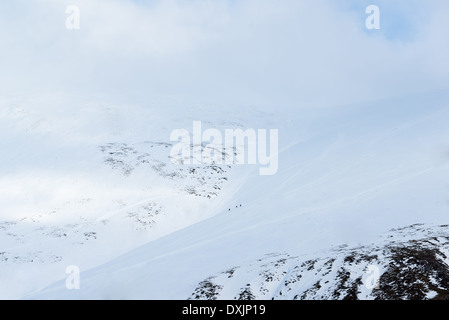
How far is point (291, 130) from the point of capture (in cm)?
7725

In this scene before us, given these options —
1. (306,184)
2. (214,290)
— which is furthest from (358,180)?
(214,290)

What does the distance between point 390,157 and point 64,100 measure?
2737 inches

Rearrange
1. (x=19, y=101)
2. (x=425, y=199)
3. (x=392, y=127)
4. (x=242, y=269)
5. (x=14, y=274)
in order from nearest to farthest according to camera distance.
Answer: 1. (x=242, y=269)
2. (x=14, y=274)
3. (x=425, y=199)
4. (x=392, y=127)
5. (x=19, y=101)

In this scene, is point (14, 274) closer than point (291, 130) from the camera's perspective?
Yes

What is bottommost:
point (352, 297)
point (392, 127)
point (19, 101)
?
point (352, 297)

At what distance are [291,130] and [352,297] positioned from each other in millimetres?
60426

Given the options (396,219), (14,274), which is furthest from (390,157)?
(14,274)

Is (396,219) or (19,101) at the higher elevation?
(19,101)

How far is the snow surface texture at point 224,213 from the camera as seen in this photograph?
74.1 ft

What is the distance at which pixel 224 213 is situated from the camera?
41.6m

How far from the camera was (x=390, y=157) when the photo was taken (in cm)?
4997

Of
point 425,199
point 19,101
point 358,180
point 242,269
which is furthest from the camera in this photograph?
point 19,101

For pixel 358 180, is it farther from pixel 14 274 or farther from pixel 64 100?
pixel 64 100

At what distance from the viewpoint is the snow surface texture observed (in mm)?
22578
